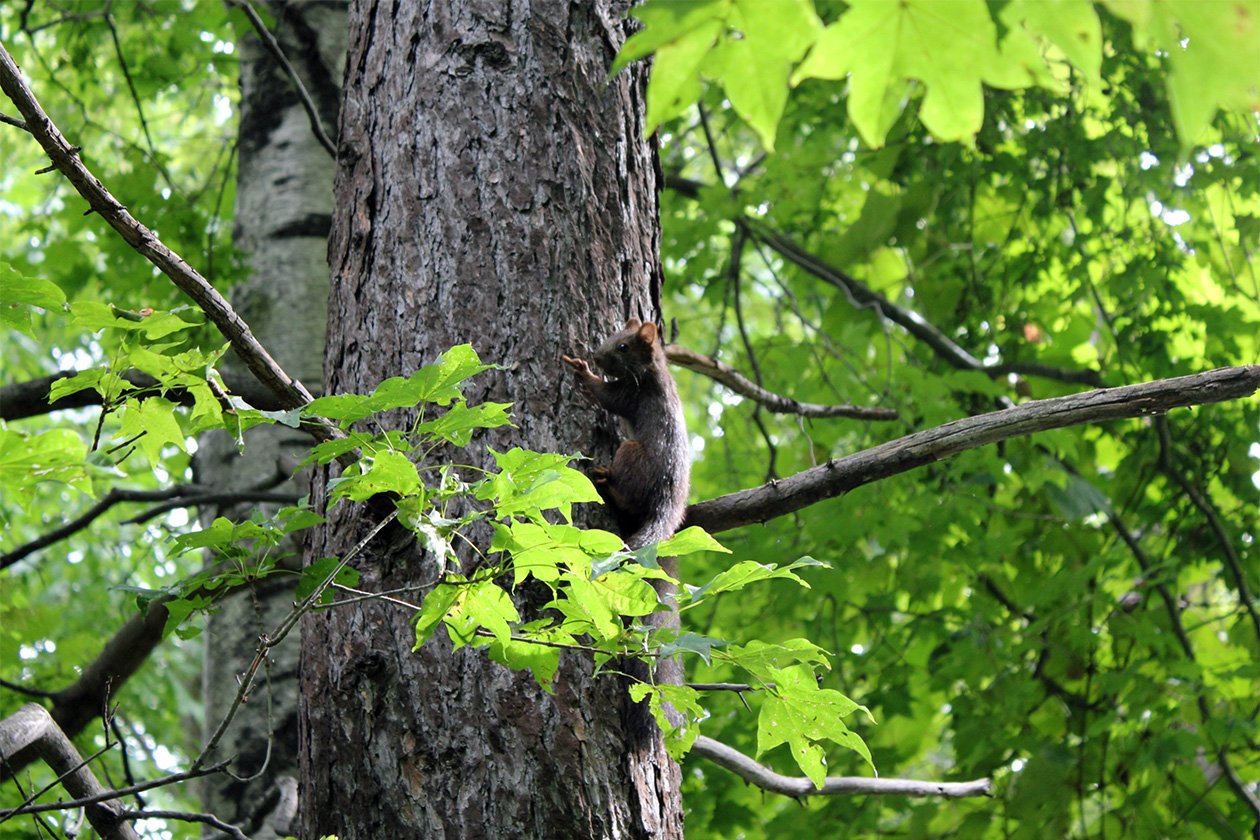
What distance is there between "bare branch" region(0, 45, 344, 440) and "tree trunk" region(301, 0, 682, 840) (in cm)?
33

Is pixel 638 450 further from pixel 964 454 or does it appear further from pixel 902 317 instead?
pixel 902 317

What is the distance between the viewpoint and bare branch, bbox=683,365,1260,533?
200 centimetres

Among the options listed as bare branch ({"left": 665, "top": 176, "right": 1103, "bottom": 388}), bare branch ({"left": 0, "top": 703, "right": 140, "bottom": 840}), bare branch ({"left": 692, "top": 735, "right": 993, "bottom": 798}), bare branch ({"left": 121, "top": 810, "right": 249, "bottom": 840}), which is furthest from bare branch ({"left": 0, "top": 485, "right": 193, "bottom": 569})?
bare branch ({"left": 665, "top": 176, "right": 1103, "bottom": 388})

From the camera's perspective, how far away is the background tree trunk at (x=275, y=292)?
3770 millimetres

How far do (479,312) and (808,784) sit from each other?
4.72 ft

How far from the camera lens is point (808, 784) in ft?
8.86

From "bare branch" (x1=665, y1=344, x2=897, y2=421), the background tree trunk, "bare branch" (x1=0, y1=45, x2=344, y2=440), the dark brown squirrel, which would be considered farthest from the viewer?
the background tree trunk

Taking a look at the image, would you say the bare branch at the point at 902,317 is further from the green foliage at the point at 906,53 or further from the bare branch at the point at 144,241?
the green foliage at the point at 906,53

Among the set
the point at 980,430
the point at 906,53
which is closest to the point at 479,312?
the point at 980,430

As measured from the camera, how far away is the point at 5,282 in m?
1.61

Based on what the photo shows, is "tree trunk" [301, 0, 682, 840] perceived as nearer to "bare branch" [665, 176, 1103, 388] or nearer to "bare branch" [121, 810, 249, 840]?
"bare branch" [121, 810, 249, 840]

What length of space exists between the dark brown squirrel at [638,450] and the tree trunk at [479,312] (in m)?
0.07

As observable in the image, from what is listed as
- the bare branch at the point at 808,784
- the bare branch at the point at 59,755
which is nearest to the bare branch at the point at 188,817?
the bare branch at the point at 59,755

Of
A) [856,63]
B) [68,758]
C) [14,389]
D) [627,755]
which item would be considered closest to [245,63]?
[14,389]
